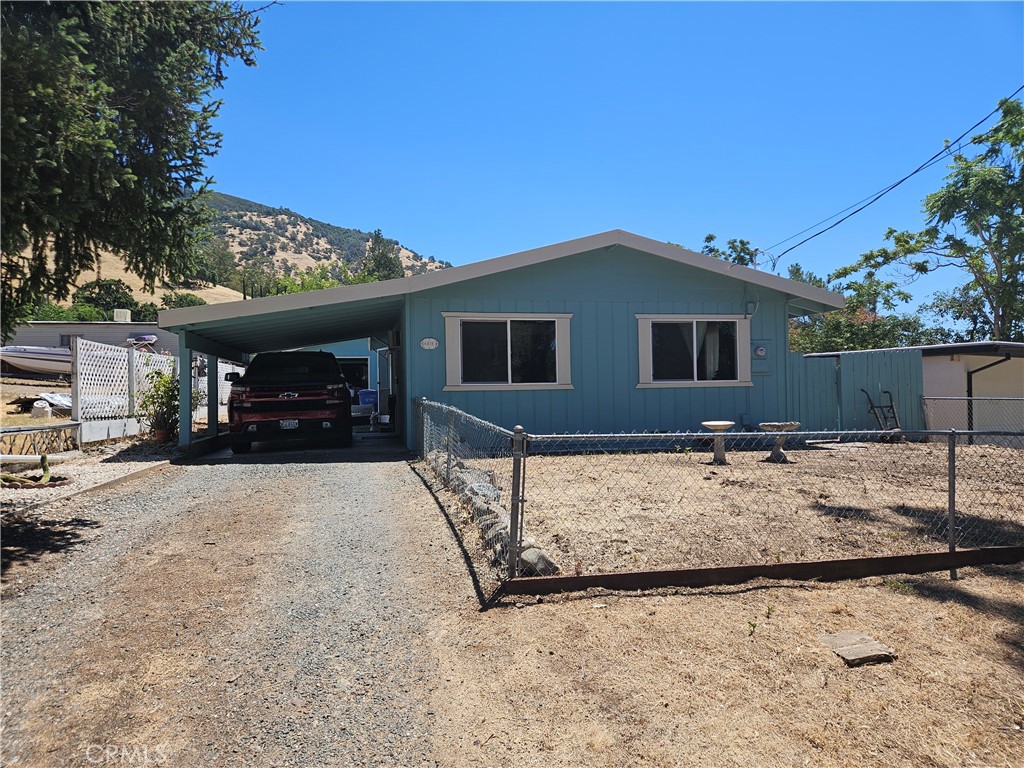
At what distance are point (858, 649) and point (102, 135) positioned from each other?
6382 millimetres

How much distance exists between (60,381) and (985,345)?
94.6 ft

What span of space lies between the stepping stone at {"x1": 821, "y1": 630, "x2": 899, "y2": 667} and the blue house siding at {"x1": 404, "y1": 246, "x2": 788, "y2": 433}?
7.26m

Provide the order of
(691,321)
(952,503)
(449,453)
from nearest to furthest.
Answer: (952,503) → (449,453) → (691,321)

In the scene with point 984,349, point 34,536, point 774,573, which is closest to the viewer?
point 774,573

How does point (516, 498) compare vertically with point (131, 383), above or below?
below

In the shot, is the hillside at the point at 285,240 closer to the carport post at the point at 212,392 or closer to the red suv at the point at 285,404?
the carport post at the point at 212,392

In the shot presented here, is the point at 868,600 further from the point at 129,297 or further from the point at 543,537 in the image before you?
the point at 129,297

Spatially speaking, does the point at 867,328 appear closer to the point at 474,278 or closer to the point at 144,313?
the point at 474,278

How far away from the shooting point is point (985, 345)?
1298 cm

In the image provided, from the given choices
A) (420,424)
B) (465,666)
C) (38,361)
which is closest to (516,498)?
(465,666)

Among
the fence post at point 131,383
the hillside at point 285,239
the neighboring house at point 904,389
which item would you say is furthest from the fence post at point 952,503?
the hillside at point 285,239

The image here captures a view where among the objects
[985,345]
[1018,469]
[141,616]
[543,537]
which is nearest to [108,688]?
[141,616]

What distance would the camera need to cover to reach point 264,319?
10336mm

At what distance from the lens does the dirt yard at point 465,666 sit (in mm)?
2523
